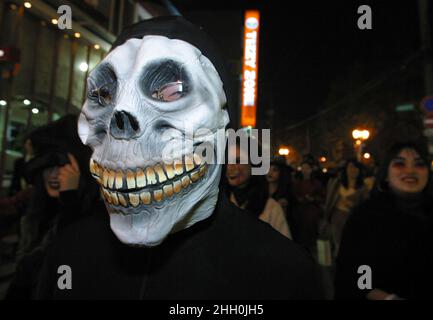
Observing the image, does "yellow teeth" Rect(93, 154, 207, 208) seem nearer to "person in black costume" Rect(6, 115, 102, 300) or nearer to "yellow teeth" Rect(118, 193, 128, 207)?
"yellow teeth" Rect(118, 193, 128, 207)

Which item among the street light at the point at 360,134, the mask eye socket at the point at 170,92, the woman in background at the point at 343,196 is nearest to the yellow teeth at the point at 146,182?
the mask eye socket at the point at 170,92

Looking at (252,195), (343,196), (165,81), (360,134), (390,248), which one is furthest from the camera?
(360,134)

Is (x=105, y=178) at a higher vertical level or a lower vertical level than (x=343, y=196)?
lower

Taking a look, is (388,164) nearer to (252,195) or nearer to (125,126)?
(252,195)

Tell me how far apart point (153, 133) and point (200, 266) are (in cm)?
41

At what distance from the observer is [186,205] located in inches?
33.6

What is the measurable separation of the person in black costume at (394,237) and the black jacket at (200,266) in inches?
27.2

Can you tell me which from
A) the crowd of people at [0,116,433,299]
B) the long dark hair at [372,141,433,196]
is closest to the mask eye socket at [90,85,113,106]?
the crowd of people at [0,116,433,299]

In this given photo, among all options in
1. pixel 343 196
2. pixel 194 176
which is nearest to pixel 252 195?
pixel 194 176

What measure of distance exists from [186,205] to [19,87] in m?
5.01

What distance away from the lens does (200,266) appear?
3.01 feet

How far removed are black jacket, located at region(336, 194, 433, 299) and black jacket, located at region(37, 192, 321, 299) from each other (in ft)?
2.28
